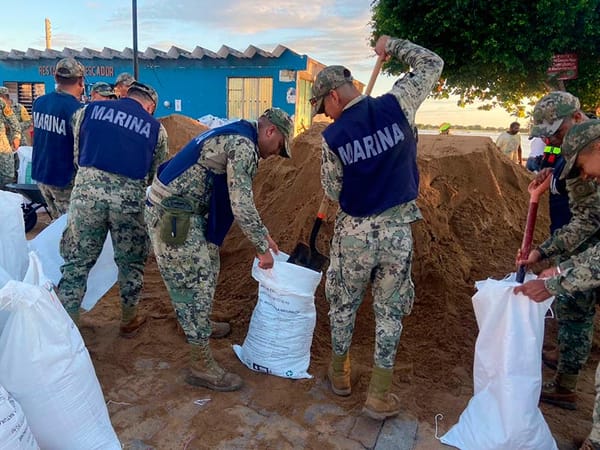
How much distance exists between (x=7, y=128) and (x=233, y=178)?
5782 mm

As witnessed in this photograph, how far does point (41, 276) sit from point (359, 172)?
5.11 feet

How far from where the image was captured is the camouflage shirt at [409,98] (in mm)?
2373

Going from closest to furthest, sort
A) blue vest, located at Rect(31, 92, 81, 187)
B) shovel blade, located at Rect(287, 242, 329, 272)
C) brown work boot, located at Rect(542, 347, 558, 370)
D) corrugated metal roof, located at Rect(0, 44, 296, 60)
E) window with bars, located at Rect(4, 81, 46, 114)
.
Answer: shovel blade, located at Rect(287, 242, 329, 272) → brown work boot, located at Rect(542, 347, 558, 370) → blue vest, located at Rect(31, 92, 81, 187) → corrugated metal roof, located at Rect(0, 44, 296, 60) → window with bars, located at Rect(4, 81, 46, 114)

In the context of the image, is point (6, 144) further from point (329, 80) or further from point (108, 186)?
point (329, 80)

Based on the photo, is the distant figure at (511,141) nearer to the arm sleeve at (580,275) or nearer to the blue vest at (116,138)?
the arm sleeve at (580,275)

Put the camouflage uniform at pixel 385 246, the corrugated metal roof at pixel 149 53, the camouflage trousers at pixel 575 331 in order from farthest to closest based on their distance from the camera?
the corrugated metal roof at pixel 149 53
the camouflage trousers at pixel 575 331
the camouflage uniform at pixel 385 246

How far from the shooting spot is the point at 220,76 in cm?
1295

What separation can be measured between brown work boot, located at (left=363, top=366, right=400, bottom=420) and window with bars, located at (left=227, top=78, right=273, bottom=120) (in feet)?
35.3

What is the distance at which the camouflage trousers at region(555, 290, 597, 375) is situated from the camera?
2674 mm

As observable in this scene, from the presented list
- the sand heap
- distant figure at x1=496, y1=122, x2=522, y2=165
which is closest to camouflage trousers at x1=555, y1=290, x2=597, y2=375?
the sand heap

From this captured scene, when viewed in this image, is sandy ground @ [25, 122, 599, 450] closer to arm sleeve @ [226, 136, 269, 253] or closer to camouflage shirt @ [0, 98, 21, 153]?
arm sleeve @ [226, 136, 269, 253]

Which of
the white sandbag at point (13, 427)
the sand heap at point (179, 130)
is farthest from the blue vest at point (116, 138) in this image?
the sand heap at point (179, 130)

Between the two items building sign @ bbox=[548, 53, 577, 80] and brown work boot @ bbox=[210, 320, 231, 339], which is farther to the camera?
building sign @ bbox=[548, 53, 577, 80]

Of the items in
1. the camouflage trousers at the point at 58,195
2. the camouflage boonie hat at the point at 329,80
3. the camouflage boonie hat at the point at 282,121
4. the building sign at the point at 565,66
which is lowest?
the camouflage trousers at the point at 58,195
